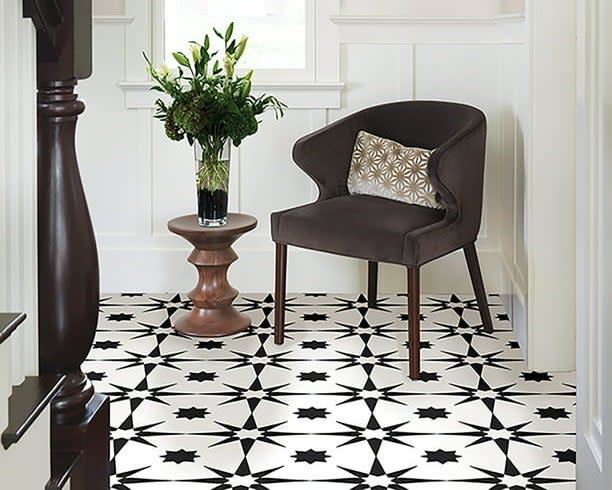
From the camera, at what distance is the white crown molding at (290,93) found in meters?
4.73

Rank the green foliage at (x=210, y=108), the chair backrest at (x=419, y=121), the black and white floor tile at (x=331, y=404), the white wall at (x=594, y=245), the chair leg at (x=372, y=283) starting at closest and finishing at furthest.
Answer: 1. the white wall at (x=594, y=245)
2. the black and white floor tile at (x=331, y=404)
3. the green foliage at (x=210, y=108)
4. the chair backrest at (x=419, y=121)
5. the chair leg at (x=372, y=283)

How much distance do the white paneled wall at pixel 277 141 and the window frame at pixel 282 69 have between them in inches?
1.4

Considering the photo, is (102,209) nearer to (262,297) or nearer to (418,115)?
(262,297)

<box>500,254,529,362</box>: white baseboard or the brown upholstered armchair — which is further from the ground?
the brown upholstered armchair

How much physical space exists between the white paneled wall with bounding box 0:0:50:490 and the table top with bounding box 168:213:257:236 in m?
2.12

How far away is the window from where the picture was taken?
4770mm

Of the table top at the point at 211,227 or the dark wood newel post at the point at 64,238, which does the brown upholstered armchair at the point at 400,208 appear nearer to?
the table top at the point at 211,227

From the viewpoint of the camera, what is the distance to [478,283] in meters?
4.21

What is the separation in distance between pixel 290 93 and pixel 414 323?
147cm

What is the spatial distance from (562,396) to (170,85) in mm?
1844

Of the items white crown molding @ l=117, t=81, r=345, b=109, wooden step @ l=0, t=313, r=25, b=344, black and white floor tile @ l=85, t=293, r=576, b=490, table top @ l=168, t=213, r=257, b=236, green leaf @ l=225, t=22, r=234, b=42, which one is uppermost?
green leaf @ l=225, t=22, r=234, b=42

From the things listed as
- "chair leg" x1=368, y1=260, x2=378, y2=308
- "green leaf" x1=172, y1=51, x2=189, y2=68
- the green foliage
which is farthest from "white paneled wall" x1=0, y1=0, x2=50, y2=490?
"chair leg" x1=368, y1=260, x2=378, y2=308

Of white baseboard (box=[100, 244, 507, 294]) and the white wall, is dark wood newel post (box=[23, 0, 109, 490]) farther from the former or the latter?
white baseboard (box=[100, 244, 507, 294])

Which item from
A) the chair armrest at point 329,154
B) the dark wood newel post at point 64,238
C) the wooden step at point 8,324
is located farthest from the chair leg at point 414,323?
the wooden step at point 8,324
